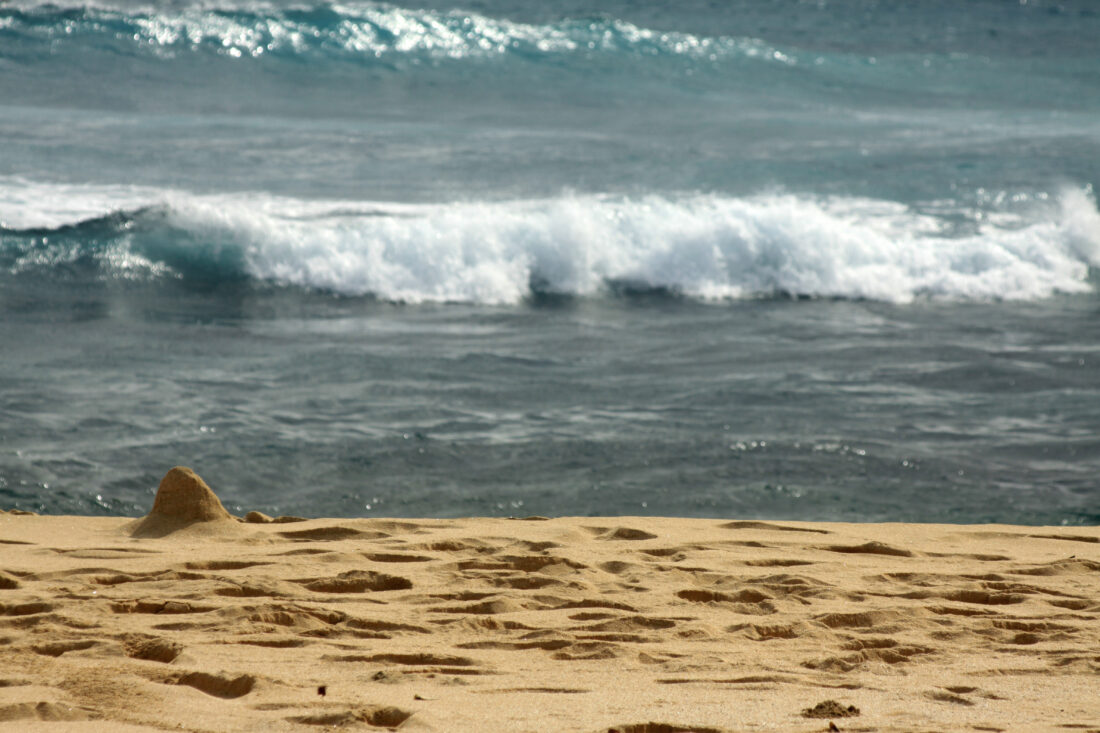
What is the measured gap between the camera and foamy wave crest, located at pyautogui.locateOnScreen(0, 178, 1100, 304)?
36.4ft

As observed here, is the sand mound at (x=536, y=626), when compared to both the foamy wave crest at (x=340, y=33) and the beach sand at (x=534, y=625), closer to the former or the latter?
the beach sand at (x=534, y=625)

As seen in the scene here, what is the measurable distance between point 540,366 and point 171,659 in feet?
17.8

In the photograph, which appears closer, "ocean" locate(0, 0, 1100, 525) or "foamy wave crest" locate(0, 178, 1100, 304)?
"ocean" locate(0, 0, 1100, 525)

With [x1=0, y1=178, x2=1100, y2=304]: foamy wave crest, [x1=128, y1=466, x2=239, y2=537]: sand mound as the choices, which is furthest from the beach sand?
[x1=0, y1=178, x2=1100, y2=304]: foamy wave crest

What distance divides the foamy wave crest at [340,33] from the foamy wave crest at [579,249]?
9.44 meters

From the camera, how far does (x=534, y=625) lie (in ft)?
11.5

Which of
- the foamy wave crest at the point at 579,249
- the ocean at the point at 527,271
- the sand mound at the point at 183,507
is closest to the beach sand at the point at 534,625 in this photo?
the sand mound at the point at 183,507

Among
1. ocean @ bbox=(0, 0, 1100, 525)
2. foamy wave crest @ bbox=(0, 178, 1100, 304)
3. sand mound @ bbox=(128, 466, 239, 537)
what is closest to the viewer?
sand mound @ bbox=(128, 466, 239, 537)

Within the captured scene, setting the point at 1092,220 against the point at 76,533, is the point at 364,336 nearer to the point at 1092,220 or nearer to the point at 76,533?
the point at 76,533

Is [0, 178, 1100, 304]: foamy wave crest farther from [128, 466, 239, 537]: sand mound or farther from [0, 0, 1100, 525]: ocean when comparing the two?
[128, 466, 239, 537]: sand mound

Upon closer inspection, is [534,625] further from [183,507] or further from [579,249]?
[579,249]

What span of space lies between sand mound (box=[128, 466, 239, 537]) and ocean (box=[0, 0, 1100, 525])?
111 cm

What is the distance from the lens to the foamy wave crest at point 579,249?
11102mm

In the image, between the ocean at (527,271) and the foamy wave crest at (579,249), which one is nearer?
the ocean at (527,271)
